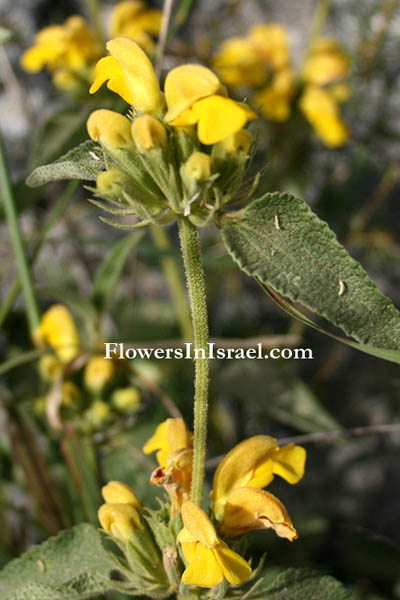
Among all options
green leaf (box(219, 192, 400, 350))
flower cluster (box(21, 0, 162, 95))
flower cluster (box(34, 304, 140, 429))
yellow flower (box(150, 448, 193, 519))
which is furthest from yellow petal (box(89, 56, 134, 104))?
flower cluster (box(21, 0, 162, 95))

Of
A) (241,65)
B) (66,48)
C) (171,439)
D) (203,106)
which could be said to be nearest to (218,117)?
(203,106)

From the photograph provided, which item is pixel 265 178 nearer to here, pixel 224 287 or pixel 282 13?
pixel 224 287

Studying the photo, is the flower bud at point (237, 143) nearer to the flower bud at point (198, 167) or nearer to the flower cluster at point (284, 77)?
the flower bud at point (198, 167)

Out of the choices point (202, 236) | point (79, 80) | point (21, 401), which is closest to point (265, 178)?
point (202, 236)

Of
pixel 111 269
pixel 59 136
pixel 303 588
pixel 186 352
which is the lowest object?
pixel 303 588

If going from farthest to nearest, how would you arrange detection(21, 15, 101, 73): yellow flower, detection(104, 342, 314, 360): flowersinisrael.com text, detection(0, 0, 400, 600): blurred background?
detection(21, 15, 101, 73): yellow flower → detection(0, 0, 400, 600): blurred background → detection(104, 342, 314, 360): flowersinisrael.com text

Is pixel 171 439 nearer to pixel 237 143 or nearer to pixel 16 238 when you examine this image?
pixel 237 143

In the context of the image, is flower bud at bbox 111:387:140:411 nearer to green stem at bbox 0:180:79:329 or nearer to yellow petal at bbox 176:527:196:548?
green stem at bbox 0:180:79:329
